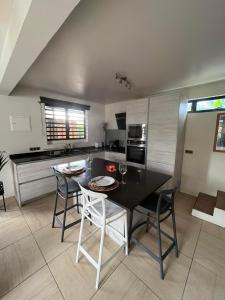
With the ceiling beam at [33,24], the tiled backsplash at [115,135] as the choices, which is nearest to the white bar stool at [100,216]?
the ceiling beam at [33,24]

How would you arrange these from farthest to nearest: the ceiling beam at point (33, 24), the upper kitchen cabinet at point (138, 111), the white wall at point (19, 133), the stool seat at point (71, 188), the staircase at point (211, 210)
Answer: the upper kitchen cabinet at point (138, 111), the white wall at point (19, 133), the staircase at point (211, 210), the stool seat at point (71, 188), the ceiling beam at point (33, 24)

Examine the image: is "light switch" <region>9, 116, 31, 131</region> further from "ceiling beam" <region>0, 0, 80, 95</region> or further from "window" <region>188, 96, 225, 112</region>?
"window" <region>188, 96, 225, 112</region>

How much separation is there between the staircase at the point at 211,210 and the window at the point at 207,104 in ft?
5.38

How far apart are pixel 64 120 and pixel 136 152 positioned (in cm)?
212

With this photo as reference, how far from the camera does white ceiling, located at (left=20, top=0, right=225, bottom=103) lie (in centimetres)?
102

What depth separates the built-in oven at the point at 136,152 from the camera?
3129 mm

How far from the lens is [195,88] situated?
2.73m

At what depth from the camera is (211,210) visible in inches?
87.6

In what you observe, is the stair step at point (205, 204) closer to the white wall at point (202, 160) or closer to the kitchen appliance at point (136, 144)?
the white wall at point (202, 160)

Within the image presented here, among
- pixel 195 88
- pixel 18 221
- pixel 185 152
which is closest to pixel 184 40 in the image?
pixel 195 88

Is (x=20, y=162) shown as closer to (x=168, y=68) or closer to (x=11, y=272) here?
(x=11, y=272)

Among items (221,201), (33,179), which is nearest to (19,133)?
(33,179)

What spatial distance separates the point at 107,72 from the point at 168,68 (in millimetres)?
941

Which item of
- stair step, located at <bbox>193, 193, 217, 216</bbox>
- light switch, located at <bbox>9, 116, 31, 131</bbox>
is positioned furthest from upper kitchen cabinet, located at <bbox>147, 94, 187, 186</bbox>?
light switch, located at <bbox>9, 116, 31, 131</bbox>
